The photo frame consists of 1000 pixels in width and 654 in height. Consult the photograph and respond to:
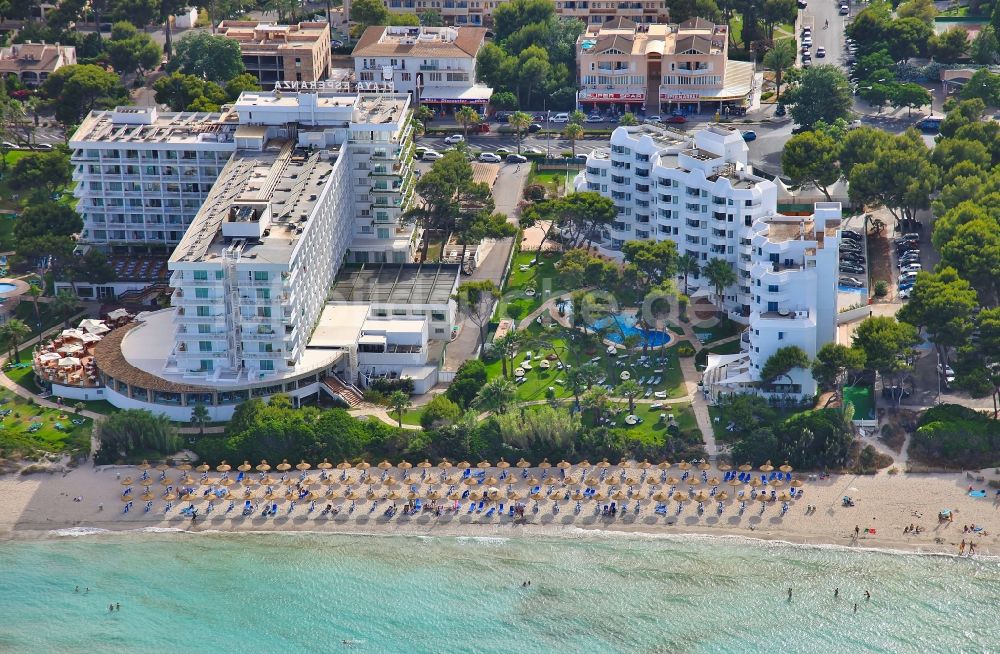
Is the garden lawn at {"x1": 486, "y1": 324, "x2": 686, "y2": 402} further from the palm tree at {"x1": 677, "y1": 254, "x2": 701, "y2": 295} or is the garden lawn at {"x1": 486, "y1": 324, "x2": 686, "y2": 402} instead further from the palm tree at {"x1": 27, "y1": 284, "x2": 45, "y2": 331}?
the palm tree at {"x1": 27, "y1": 284, "x2": 45, "y2": 331}


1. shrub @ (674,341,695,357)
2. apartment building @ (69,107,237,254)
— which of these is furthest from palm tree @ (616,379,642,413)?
apartment building @ (69,107,237,254)

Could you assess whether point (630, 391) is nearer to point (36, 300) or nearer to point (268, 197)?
point (268, 197)

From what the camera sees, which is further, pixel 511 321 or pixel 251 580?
pixel 511 321

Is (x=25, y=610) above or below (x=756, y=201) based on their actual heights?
below

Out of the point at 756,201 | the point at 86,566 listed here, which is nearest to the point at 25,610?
the point at 86,566

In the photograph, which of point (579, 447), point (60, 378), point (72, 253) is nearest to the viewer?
point (579, 447)

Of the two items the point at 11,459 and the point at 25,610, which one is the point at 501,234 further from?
the point at 25,610
